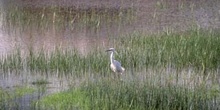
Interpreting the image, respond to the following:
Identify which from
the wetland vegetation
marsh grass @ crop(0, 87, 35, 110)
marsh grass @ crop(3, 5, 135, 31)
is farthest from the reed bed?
marsh grass @ crop(3, 5, 135, 31)

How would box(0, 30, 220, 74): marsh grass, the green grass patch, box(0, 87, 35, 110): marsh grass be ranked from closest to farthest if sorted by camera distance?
the green grass patch → box(0, 87, 35, 110): marsh grass → box(0, 30, 220, 74): marsh grass

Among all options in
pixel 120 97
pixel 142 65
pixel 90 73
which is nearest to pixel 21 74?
pixel 90 73

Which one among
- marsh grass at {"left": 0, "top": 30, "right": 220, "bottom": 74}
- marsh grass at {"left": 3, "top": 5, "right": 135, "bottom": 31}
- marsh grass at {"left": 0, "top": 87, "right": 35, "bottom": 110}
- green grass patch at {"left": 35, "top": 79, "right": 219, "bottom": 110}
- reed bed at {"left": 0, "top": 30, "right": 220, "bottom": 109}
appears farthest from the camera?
marsh grass at {"left": 3, "top": 5, "right": 135, "bottom": 31}

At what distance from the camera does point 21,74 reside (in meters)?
10.9

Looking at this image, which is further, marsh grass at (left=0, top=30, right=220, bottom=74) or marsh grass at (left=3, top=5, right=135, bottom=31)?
marsh grass at (left=3, top=5, right=135, bottom=31)

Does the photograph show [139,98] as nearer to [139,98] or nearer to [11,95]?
[139,98]

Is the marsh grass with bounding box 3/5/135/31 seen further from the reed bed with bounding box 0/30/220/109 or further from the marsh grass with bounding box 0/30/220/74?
the marsh grass with bounding box 0/30/220/74

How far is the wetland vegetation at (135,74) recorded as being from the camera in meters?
7.93

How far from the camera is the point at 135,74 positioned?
10.1 meters

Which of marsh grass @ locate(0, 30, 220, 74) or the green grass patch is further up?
marsh grass @ locate(0, 30, 220, 74)

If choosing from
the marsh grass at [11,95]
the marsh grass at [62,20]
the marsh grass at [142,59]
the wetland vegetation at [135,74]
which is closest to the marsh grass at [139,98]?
the wetland vegetation at [135,74]

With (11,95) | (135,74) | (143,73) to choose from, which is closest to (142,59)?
(143,73)

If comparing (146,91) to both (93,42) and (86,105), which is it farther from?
(93,42)

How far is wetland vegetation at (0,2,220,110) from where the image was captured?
7930 mm
